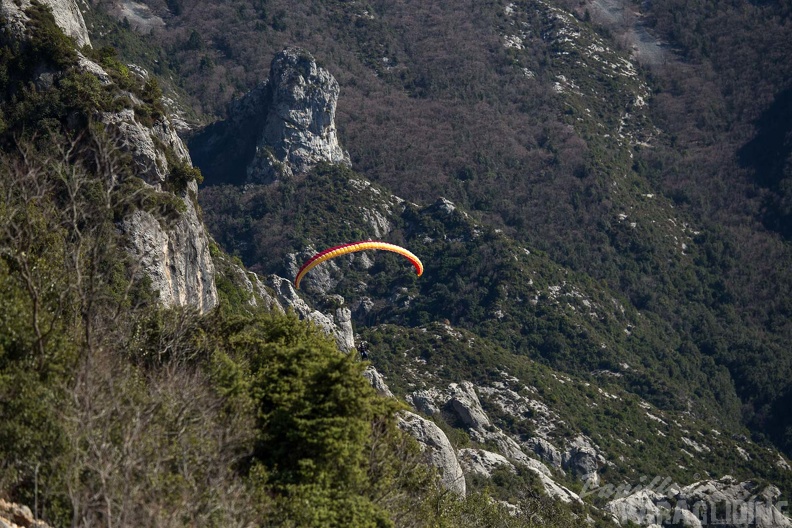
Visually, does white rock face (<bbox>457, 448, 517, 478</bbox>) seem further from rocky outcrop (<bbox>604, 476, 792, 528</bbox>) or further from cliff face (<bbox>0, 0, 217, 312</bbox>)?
cliff face (<bbox>0, 0, 217, 312</bbox>)

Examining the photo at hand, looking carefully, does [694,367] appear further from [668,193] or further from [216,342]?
[216,342]

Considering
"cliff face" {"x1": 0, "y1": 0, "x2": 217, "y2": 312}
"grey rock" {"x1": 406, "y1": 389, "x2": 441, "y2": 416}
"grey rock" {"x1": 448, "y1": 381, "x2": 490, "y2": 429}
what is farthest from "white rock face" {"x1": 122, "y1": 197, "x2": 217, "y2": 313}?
→ "grey rock" {"x1": 448, "y1": 381, "x2": 490, "y2": 429}

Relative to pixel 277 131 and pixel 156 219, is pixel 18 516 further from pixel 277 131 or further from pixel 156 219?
pixel 277 131

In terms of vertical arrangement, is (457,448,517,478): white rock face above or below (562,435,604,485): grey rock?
above

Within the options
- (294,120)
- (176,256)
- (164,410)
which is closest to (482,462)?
(176,256)

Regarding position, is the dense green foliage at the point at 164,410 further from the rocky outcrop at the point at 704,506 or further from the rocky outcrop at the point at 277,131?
the rocky outcrop at the point at 277,131

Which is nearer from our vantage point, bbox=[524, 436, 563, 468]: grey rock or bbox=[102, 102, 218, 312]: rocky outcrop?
bbox=[102, 102, 218, 312]: rocky outcrop
